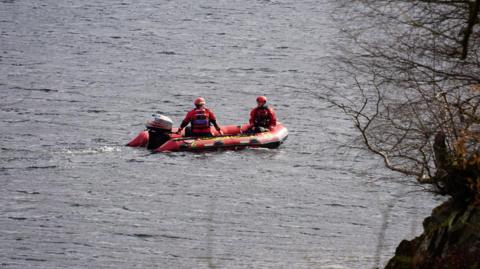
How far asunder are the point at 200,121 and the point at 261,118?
246 centimetres

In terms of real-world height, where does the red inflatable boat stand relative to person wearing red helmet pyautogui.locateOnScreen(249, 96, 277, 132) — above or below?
below

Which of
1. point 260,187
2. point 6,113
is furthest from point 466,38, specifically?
point 6,113

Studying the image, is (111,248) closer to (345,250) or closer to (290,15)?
(345,250)

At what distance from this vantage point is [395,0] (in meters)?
12.5

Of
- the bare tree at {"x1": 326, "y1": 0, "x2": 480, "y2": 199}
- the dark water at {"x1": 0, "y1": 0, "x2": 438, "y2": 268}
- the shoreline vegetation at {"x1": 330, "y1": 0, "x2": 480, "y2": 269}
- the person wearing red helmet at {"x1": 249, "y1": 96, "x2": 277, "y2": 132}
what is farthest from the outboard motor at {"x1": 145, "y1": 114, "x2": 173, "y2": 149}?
the bare tree at {"x1": 326, "y1": 0, "x2": 480, "y2": 199}

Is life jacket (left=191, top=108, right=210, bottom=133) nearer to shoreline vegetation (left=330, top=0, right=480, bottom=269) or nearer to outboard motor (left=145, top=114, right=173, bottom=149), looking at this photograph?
outboard motor (left=145, top=114, right=173, bottom=149)

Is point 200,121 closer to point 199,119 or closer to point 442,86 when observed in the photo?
point 199,119

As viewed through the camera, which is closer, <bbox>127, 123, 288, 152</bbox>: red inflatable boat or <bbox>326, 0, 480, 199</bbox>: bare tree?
<bbox>326, 0, 480, 199</bbox>: bare tree

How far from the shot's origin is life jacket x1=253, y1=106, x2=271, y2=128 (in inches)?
1196

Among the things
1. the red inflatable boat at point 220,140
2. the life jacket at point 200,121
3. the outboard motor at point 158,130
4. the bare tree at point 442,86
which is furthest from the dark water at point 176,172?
the bare tree at point 442,86

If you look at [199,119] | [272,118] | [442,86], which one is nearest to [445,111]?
[442,86]

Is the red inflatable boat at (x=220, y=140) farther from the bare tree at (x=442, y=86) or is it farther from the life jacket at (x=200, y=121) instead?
the bare tree at (x=442, y=86)

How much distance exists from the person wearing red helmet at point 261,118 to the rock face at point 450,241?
15946 mm

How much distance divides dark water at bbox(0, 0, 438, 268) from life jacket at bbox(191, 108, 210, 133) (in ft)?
3.30
